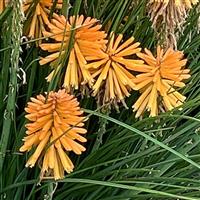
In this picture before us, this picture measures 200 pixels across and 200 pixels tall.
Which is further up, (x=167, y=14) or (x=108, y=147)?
(x=167, y=14)

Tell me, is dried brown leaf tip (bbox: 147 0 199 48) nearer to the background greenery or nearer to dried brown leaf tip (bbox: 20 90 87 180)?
the background greenery

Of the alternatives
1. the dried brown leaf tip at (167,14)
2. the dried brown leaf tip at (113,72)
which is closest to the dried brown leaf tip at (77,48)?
the dried brown leaf tip at (113,72)

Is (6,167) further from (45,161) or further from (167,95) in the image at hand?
(167,95)

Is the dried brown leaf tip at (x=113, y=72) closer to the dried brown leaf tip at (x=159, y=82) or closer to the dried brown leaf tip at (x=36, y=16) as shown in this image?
the dried brown leaf tip at (x=159, y=82)

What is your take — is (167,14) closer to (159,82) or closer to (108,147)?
(159,82)

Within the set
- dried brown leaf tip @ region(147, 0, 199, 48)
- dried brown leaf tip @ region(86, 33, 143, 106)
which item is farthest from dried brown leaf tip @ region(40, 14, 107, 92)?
dried brown leaf tip @ region(147, 0, 199, 48)

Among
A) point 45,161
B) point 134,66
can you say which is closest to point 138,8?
point 134,66

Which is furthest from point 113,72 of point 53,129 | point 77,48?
point 53,129
